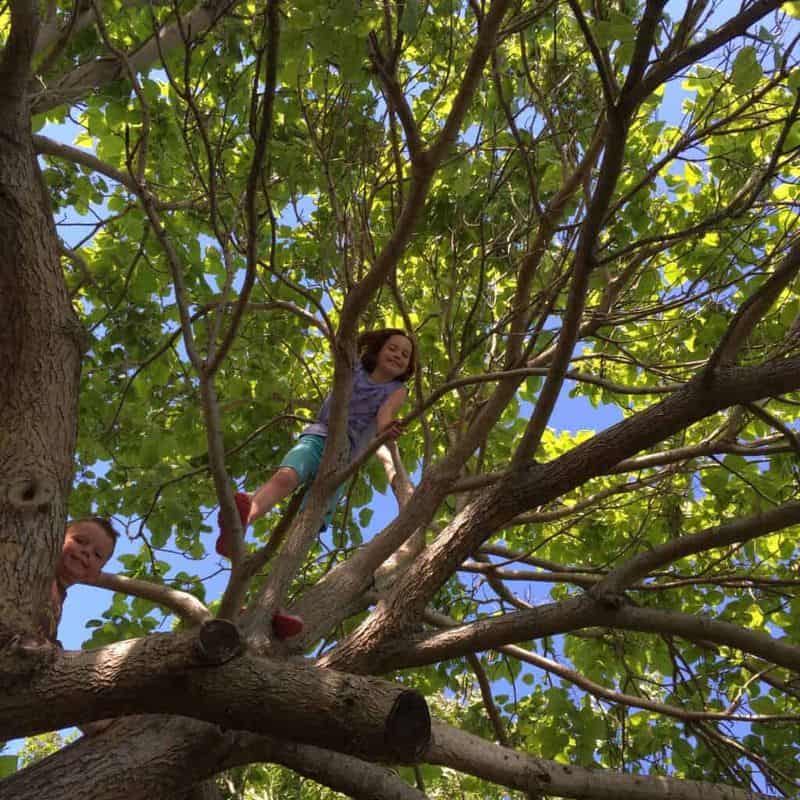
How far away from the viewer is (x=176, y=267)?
107 inches

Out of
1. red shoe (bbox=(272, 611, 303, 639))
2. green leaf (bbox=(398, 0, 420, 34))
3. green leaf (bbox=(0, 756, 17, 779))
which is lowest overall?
green leaf (bbox=(0, 756, 17, 779))

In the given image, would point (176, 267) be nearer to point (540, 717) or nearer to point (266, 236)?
point (266, 236)

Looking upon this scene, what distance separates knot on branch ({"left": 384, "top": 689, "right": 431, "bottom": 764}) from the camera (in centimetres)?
192

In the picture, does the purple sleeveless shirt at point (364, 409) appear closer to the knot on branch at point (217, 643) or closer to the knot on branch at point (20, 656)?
the knot on branch at point (217, 643)

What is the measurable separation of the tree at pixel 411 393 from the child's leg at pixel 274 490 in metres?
0.13

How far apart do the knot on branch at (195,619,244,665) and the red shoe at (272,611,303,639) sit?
28.4 inches

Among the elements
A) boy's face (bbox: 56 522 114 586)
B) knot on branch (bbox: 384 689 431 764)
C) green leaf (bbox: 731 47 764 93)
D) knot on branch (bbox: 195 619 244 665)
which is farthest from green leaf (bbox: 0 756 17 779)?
green leaf (bbox: 731 47 764 93)

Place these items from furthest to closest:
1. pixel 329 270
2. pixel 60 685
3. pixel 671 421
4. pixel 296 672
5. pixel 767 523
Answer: pixel 329 270 < pixel 767 523 < pixel 671 421 < pixel 296 672 < pixel 60 685

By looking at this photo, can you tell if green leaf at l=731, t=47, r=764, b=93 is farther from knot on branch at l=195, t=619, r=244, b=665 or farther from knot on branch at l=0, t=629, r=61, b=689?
knot on branch at l=0, t=629, r=61, b=689

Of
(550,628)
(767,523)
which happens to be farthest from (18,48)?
(767,523)

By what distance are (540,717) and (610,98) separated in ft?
11.3

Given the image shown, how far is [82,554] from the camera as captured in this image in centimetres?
293

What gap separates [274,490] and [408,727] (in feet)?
5.57

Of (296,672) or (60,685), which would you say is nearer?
(60,685)
